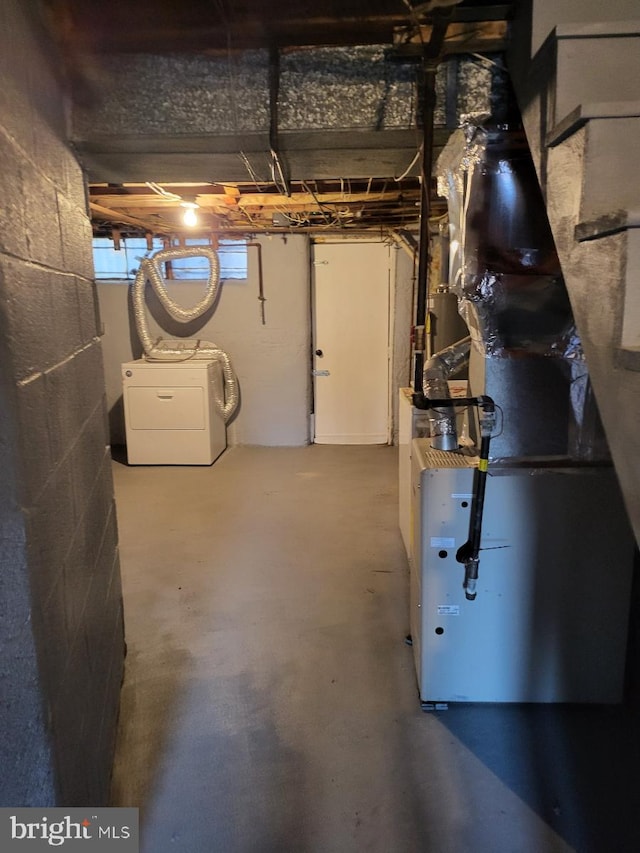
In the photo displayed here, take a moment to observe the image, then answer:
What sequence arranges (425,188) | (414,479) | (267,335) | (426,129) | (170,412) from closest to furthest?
(426,129) < (425,188) < (414,479) < (170,412) < (267,335)

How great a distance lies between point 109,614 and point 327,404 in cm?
375

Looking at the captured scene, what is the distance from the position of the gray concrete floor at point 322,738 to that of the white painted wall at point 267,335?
2339mm

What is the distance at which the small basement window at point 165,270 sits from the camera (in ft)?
16.4

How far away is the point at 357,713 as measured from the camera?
1.89 metres

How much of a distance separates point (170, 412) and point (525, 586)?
342 centimetres

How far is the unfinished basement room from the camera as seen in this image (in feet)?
3.19

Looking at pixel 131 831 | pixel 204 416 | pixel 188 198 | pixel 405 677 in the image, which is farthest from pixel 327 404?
pixel 131 831

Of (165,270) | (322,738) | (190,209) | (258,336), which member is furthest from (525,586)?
(165,270)

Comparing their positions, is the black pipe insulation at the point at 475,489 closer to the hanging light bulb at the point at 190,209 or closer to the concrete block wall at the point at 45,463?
the concrete block wall at the point at 45,463

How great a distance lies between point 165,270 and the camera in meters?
5.02

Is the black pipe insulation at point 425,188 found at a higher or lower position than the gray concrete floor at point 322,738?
higher

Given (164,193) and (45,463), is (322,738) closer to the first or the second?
(45,463)

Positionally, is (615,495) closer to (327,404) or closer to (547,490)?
(547,490)
